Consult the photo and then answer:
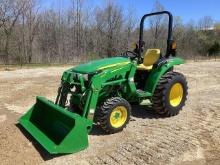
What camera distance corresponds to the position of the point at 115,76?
5.90 m

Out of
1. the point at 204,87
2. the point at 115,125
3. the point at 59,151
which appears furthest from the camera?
the point at 204,87

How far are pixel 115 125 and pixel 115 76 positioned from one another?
0.86 meters

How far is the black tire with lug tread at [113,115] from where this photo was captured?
5.41 metres

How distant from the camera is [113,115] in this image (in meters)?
5.56

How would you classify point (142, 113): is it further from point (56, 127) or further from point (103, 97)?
point (56, 127)

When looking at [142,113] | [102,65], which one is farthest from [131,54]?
[142,113]

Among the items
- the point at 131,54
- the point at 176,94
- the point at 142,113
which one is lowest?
the point at 142,113

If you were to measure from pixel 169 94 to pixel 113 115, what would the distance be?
4.88 ft

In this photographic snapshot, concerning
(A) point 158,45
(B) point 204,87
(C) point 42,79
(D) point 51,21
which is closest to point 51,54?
(D) point 51,21

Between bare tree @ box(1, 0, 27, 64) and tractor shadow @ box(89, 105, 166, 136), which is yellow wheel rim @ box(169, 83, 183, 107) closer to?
tractor shadow @ box(89, 105, 166, 136)

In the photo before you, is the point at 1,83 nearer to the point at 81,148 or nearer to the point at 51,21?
the point at 81,148

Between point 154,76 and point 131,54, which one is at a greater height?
point 131,54

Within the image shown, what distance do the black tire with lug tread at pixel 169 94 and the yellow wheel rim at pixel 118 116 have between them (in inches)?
38.2

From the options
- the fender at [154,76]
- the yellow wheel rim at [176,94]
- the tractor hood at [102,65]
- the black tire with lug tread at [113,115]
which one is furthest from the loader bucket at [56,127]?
the yellow wheel rim at [176,94]
